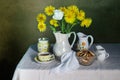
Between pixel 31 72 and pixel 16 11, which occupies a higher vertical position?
pixel 16 11

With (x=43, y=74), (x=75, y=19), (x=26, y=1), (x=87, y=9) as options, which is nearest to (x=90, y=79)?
(x=43, y=74)

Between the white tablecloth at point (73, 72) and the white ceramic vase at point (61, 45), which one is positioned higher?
the white ceramic vase at point (61, 45)

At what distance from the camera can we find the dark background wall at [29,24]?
2.64 meters

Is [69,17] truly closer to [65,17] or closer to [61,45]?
[65,17]

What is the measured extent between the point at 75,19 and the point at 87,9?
96cm

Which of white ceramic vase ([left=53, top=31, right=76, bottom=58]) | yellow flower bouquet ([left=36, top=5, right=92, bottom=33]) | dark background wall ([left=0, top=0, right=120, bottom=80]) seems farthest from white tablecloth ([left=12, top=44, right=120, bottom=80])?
dark background wall ([left=0, top=0, right=120, bottom=80])

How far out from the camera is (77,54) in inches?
67.1

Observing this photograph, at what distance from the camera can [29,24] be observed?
276 centimetres

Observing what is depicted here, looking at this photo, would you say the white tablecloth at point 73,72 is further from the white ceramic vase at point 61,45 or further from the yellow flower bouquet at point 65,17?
the yellow flower bouquet at point 65,17

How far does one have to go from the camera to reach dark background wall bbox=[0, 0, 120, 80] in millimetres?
2644

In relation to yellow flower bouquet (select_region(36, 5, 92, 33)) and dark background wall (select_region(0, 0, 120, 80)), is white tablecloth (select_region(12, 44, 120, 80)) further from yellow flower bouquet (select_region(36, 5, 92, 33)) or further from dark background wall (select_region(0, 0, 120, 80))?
dark background wall (select_region(0, 0, 120, 80))

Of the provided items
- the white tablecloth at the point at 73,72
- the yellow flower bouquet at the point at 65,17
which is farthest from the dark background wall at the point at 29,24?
the white tablecloth at the point at 73,72

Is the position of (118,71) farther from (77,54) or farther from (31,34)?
(31,34)

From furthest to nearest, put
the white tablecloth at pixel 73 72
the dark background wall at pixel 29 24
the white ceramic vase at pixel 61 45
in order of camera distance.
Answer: the dark background wall at pixel 29 24 < the white ceramic vase at pixel 61 45 < the white tablecloth at pixel 73 72
